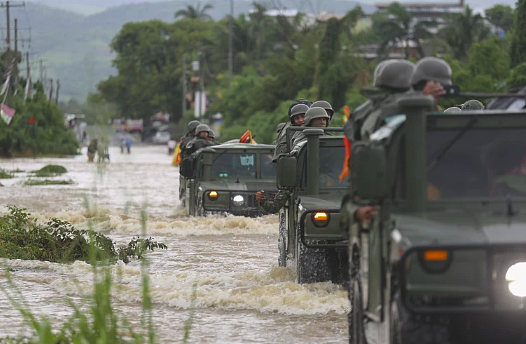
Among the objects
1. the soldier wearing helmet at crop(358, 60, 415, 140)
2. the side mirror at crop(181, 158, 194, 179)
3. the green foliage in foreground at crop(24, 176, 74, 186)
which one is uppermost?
the soldier wearing helmet at crop(358, 60, 415, 140)

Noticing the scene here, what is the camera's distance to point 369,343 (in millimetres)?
7098

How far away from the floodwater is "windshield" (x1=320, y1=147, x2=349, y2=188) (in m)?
0.99

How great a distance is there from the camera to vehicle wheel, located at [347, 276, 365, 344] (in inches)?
288

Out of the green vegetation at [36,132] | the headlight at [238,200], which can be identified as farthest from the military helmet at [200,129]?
the green vegetation at [36,132]

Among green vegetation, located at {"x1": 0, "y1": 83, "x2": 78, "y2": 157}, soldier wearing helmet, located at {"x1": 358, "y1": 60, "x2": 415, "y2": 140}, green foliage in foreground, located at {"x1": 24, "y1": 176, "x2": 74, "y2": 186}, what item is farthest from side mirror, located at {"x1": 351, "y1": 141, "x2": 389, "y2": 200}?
green vegetation, located at {"x1": 0, "y1": 83, "x2": 78, "y2": 157}

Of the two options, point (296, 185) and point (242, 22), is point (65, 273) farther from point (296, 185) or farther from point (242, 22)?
point (242, 22)

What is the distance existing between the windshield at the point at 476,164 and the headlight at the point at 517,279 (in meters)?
0.90

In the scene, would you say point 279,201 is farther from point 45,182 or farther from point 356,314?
point 45,182

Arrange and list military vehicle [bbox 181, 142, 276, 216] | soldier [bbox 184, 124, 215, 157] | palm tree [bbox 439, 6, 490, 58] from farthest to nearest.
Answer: palm tree [bbox 439, 6, 490, 58] → soldier [bbox 184, 124, 215, 157] → military vehicle [bbox 181, 142, 276, 216]

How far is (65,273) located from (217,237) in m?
5.68

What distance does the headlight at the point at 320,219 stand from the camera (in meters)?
10.5

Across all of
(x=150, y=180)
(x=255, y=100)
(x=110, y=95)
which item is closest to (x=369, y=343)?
(x=150, y=180)

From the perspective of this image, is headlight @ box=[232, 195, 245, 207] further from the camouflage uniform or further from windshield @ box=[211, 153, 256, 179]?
the camouflage uniform

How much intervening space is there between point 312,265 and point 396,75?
3.63m
